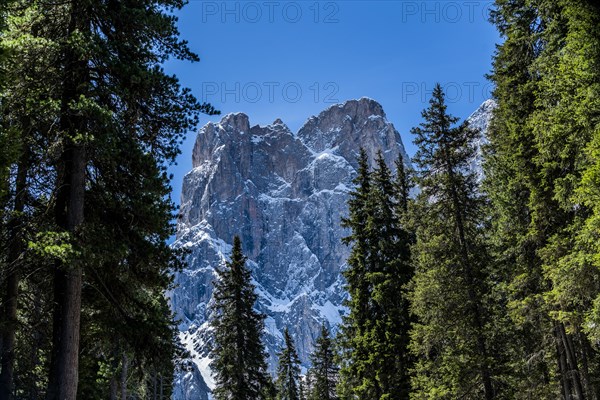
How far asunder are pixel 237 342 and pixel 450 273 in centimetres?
1362

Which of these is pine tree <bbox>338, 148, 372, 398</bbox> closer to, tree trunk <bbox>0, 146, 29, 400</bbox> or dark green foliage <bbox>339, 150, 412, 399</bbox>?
dark green foliage <bbox>339, 150, 412, 399</bbox>

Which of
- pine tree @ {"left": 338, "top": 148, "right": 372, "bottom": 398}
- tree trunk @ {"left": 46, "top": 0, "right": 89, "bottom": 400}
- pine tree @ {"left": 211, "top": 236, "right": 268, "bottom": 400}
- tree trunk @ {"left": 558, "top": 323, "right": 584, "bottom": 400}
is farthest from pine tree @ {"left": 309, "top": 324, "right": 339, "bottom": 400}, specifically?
tree trunk @ {"left": 46, "top": 0, "right": 89, "bottom": 400}

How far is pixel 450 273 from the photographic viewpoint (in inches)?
667

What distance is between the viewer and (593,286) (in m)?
12.2

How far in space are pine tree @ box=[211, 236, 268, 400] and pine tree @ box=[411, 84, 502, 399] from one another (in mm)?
10235

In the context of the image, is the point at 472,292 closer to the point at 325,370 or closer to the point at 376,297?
the point at 376,297

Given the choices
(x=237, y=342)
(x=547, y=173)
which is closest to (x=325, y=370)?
(x=237, y=342)

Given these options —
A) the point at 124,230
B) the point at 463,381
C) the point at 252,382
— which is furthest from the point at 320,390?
the point at 124,230

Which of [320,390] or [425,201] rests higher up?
[425,201]

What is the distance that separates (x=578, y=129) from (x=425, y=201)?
678 cm

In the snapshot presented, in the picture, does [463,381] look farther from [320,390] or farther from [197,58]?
[320,390]

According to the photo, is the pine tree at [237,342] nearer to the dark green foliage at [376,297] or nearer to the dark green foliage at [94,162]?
the dark green foliage at [376,297]

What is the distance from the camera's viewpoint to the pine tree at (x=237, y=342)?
25734 mm

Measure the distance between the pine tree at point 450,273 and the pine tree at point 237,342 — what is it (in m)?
10.2
